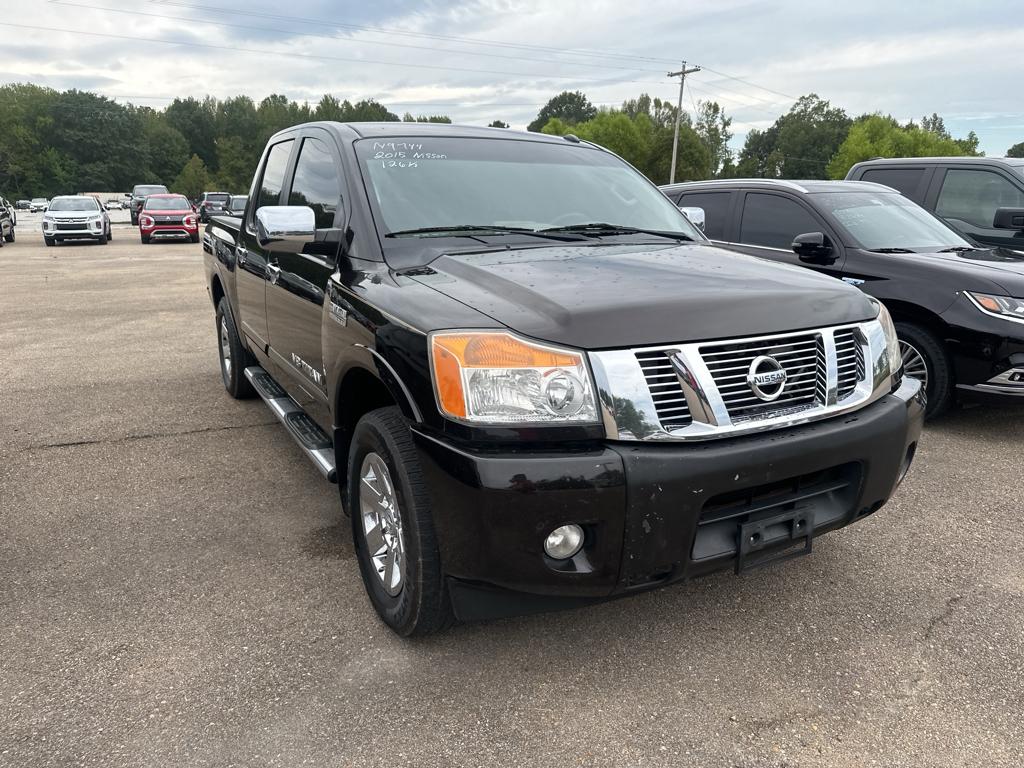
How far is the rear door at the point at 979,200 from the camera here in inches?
280

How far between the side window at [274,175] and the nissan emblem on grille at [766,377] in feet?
9.93

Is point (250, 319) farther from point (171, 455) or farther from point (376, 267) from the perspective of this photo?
point (376, 267)

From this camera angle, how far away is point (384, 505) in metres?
2.67

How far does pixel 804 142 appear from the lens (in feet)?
353

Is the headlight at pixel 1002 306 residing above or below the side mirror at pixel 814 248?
below

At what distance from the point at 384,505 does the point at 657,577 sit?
1.01 meters

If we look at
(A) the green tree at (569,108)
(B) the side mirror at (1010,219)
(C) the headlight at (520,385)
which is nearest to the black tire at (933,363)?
(B) the side mirror at (1010,219)

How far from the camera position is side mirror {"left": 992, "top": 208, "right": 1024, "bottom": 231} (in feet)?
22.1

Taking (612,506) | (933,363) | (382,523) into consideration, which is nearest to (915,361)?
(933,363)

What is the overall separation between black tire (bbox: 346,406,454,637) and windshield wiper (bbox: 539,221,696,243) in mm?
1252

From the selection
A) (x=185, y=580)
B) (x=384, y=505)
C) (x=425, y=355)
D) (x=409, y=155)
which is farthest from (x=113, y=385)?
(x=425, y=355)

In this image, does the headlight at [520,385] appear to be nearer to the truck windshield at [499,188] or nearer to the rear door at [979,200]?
the truck windshield at [499,188]

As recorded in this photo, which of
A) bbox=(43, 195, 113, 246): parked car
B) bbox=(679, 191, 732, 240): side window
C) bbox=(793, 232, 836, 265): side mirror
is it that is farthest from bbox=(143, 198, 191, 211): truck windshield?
bbox=(793, 232, 836, 265): side mirror

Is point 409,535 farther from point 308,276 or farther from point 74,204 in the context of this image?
point 74,204
